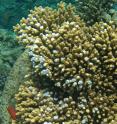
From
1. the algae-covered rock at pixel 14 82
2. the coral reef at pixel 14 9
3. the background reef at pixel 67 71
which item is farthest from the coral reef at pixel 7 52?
the background reef at pixel 67 71

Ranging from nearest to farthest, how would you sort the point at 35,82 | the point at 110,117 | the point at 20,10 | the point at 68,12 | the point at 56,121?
the point at 110,117
the point at 56,121
the point at 35,82
the point at 68,12
the point at 20,10

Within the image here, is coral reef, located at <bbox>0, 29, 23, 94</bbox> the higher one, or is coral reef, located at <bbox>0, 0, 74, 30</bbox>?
coral reef, located at <bbox>0, 0, 74, 30</bbox>

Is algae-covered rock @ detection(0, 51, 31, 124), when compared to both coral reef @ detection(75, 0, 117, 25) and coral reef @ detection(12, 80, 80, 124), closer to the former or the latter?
coral reef @ detection(12, 80, 80, 124)

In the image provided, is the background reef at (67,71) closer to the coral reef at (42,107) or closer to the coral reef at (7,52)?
the coral reef at (42,107)

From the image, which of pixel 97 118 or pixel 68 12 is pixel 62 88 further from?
pixel 68 12

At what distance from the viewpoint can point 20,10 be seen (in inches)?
464

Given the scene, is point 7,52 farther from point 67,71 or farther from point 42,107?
point 67,71

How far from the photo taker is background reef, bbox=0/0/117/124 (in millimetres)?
4484

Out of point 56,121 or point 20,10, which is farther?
point 20,10

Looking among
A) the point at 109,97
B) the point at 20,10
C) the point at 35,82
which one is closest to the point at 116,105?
the point at 109,97

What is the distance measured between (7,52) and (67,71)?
516 cm

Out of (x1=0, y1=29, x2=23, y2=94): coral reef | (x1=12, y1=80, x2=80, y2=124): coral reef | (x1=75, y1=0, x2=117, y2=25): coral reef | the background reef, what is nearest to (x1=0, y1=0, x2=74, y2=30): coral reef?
(x1=0, y1=29, x2=23, y2=94): coral reef

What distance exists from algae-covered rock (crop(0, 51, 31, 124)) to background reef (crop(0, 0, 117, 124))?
2 centimetres

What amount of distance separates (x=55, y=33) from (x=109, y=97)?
1.43 m
